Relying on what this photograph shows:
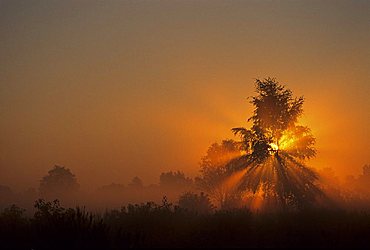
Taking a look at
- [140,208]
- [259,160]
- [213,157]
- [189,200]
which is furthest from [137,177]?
A: [140,208]

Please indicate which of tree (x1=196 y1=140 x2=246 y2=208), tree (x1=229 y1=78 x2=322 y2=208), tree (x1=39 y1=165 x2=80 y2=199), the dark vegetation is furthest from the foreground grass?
tree (x1=39 y1=165 x2=80 y2=199)

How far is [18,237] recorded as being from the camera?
12.5 m

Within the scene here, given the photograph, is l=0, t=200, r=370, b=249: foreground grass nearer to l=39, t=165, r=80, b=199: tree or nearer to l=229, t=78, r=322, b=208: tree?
l=229, t=78, r=322, b=208: tree

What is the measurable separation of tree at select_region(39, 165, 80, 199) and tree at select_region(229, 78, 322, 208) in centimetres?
8841

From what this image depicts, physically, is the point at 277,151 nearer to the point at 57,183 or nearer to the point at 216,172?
the point at 216,172

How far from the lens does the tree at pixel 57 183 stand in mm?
109688

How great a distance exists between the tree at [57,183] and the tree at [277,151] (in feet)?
290

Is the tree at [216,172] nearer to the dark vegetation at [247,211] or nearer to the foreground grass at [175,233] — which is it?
the dark vegetation at [247,211]

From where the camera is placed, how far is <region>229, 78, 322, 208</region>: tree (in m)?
33.7

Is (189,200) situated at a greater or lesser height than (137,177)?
lesser

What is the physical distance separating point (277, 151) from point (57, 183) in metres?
92.6

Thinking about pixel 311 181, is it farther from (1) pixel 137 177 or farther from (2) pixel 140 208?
(1) pixel 137 177

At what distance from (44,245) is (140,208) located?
760 cm

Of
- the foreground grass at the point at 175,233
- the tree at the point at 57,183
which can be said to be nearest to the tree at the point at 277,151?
the foreground grass at the point at 175,233
